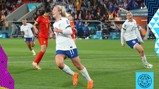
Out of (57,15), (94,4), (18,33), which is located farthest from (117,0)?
(57,15)

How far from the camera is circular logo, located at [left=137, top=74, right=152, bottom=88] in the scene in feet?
27.0

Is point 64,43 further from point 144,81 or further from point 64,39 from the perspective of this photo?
point 144,81

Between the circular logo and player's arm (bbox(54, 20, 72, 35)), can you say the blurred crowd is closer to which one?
player's arm (bbox(54, 20, 72, 35))

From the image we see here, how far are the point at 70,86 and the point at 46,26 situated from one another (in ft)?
Result: 21.1

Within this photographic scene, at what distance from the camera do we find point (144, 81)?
8266 millimetres

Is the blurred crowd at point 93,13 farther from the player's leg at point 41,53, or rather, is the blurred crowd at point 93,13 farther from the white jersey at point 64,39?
the white jersey at point 64,39

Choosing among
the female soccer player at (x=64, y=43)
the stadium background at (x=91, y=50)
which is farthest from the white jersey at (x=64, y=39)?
the stadium background at (x=91, y=50)

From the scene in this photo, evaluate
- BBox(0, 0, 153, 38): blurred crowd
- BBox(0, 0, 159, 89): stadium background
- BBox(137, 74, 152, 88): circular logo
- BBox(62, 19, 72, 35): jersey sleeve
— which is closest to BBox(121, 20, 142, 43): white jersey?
BBox(0, 0, 159, 89): stadium background

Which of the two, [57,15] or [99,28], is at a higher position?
[57,15]

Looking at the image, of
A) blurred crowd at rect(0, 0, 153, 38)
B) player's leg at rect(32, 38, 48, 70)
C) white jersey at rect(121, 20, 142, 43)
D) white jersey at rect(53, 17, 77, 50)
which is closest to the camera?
white jersey at rect(53, 17, 77, 50)

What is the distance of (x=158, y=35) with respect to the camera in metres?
6.01

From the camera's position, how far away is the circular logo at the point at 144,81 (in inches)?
324

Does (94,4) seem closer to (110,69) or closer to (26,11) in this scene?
(26,11)

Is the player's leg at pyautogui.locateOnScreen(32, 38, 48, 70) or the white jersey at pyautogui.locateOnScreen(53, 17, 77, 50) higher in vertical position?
the white jersey at pyautogui.locateOnScreen(53, 17, 77, 50)
